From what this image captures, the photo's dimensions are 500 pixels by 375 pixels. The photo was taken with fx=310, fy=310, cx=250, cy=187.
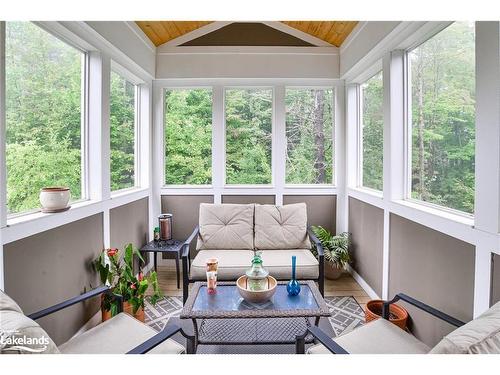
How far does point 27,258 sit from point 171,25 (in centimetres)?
292

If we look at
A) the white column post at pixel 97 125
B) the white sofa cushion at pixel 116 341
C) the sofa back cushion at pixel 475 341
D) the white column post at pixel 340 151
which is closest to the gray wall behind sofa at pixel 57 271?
the white column post at pixel 97 125

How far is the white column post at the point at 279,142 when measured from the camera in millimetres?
4043

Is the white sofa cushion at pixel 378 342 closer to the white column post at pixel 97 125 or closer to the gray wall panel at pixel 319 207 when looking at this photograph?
the white column post at pixel 97 125

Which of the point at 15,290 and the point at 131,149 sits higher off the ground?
the point at 131,149

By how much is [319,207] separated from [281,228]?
898 millimetres

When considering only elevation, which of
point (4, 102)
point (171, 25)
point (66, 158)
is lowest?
point (66, 158)

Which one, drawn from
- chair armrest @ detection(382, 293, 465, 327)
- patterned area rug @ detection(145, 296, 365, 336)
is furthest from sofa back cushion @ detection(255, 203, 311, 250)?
Answer: chair armrest @ detection(382, 293, 465, 327)

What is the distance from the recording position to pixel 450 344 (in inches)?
38.2

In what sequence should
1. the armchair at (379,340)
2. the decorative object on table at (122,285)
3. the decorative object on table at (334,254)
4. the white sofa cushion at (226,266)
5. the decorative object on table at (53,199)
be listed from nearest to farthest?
the armchair at (379,340) → the decorative object on table at (53,199) → the decorative object on table at (122,285) → the white sofa cushion at (226,266) → the decorative object on table at (334,254)

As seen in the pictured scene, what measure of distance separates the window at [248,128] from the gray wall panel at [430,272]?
192 cm

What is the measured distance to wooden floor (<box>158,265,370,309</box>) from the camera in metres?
3.23
